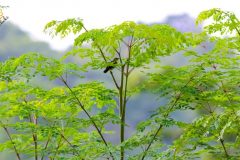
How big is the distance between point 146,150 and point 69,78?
1433mm

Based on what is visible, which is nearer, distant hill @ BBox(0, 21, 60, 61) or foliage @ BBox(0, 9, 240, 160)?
foliage @ BBox(0, 9, 240, 160)

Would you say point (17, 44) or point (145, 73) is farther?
point (17, 44)

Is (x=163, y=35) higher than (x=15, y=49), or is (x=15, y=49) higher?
(x=15, y=49)

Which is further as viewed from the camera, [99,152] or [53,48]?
[53,48]

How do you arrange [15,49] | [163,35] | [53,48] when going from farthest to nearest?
[15,49]
[53,48]
[163,35]

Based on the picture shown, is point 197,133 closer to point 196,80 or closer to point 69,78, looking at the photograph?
point 196,80

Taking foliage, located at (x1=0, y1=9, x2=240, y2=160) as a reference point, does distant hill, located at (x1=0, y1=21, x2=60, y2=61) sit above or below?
above

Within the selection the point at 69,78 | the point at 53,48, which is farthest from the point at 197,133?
the point at 53,48

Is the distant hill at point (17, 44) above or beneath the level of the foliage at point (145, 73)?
above

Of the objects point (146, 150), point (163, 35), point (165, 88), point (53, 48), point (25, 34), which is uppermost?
point (25, 34)

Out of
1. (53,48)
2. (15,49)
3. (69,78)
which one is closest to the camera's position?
(69,78)

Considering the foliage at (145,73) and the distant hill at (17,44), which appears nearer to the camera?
the foliage at (145,73)

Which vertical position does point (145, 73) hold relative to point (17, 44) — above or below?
below

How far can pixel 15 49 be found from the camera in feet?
261
